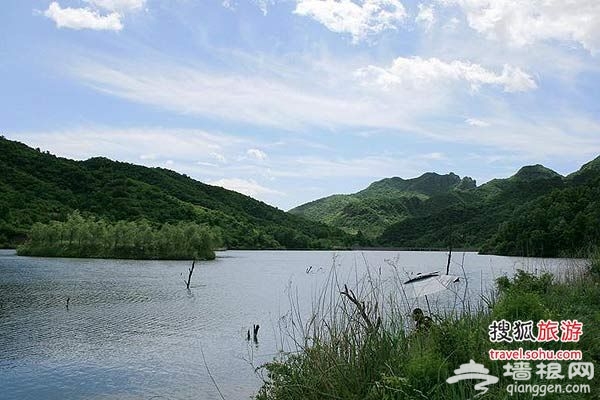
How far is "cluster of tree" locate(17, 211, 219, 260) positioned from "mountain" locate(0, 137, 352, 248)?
1270cm

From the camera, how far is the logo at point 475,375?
5723 mm

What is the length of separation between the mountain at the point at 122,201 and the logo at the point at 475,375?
108283 mm

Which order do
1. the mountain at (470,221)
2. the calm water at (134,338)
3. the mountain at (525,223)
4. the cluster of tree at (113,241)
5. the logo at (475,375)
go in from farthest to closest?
the mountain at (470,221) < the cluster of tree at (113,241) < the mountain at (525,223) < the calm water at (134,338) < the logo at (475,375)

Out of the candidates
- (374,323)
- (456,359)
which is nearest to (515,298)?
(456,359)

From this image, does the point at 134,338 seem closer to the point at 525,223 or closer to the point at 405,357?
the point at 405,357

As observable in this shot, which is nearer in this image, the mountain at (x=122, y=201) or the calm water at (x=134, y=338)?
the calm water at (x=134, y=338)

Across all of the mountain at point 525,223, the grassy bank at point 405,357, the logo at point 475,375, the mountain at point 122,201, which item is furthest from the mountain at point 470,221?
the logo at point 475,375

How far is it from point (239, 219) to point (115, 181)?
3779 centimetres

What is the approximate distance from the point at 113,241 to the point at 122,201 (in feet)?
138

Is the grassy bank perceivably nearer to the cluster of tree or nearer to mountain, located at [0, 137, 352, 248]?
the cluster of tree

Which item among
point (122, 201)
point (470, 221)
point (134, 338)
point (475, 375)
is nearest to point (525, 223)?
point (134, 338)

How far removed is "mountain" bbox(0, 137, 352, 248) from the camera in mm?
114794

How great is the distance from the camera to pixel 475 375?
589cm

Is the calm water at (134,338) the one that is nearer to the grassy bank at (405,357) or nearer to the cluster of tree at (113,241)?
the grassy bank at (405,357)
